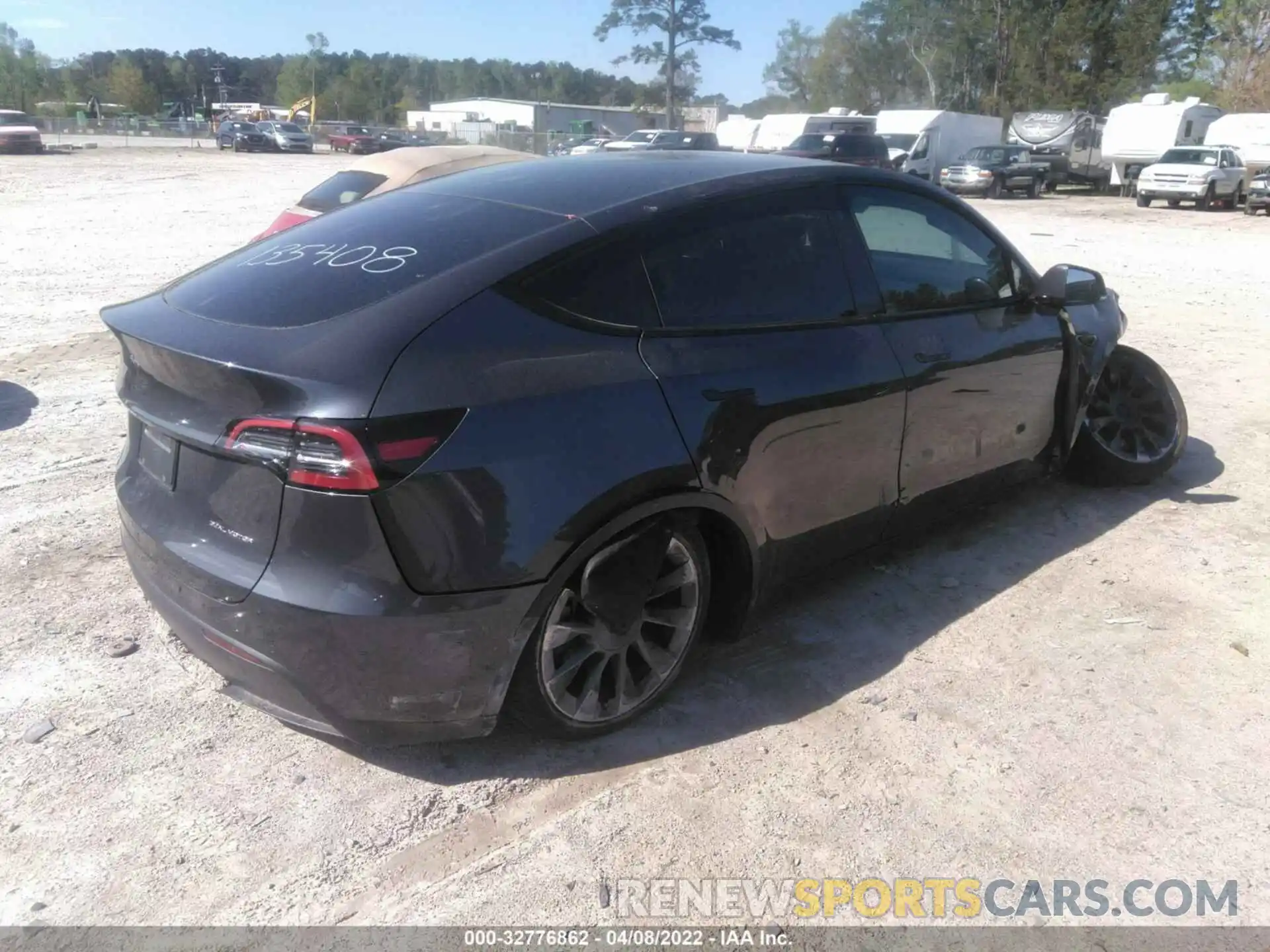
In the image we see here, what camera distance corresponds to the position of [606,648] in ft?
9.88

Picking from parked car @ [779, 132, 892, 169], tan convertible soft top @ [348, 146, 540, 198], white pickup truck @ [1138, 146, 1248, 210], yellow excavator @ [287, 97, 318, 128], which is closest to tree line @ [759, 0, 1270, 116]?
white pickup truck @ [1138, 146, 1248, 210]

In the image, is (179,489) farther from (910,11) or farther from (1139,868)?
(910,11)

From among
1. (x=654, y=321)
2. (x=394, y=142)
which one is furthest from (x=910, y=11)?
(x=654, y=321)

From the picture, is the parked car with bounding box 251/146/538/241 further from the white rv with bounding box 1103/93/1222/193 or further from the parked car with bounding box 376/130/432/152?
the parked car with bounding box 376/130/432/152

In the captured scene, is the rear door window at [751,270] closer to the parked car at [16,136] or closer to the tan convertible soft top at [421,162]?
the tan convertible soft top at [421,162]

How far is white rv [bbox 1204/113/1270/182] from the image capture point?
30906 mm

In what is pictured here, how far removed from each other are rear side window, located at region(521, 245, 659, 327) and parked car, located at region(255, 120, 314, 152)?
175ft

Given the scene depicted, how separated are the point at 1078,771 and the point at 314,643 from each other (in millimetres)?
2232

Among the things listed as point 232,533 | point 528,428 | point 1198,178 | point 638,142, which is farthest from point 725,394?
point 638,142

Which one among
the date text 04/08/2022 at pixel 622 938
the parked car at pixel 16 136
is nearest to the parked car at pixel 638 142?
the parked car at pixel 16 136

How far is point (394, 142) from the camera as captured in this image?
5069 cm

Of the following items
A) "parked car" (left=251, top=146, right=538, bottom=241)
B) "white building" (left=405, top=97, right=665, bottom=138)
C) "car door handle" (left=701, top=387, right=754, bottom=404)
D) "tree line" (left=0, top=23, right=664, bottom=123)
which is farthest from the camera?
"tree line" (left=0, top=23, right=664, bottom=123)

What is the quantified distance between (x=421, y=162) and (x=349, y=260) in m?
6.21

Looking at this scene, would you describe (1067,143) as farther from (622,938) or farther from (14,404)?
(622,938)
